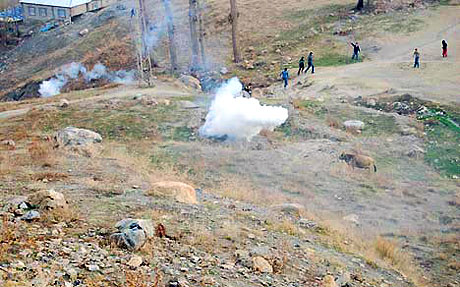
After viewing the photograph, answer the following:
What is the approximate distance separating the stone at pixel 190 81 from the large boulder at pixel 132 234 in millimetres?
17513

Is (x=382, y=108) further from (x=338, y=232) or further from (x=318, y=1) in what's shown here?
(x=318, y=1)

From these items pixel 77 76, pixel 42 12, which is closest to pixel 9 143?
pixel 77 76

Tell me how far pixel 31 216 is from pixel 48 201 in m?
0.48

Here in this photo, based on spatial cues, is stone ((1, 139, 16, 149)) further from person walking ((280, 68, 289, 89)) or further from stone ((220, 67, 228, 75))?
stone ((220, 67, 228, 75))

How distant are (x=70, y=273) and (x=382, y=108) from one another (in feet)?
49.8

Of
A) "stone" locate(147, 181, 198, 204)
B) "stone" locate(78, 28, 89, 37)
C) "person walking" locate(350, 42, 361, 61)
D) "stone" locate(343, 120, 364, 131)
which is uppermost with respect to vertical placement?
"stone" locate(78, 28, 89, 37)

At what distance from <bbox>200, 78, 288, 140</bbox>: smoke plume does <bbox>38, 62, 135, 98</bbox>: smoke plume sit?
1246cm

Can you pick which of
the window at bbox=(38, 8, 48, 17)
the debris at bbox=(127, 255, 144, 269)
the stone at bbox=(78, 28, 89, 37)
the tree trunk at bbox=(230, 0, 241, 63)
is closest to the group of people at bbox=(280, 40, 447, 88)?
the tree trunk at bbox=(230, 0, 241, 63)

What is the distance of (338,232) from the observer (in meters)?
10.4

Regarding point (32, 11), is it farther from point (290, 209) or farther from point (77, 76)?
point (290, 209)

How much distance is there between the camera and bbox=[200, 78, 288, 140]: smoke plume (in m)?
16.4

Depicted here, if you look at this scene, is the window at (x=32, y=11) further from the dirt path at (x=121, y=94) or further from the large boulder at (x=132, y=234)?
→ the large boulder at (x=132, y=234)

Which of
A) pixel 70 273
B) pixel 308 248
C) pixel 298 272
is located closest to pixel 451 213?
pixel 308 248

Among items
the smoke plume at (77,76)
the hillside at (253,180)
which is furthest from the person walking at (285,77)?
the smoke plume at (77,76)
